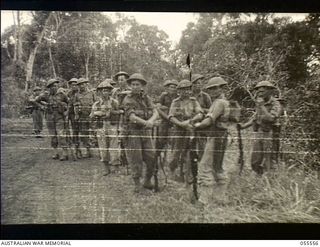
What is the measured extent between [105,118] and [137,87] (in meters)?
0.27

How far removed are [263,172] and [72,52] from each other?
137 cm

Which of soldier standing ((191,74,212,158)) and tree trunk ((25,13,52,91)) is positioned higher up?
tree trunk ((25,13,52,91))

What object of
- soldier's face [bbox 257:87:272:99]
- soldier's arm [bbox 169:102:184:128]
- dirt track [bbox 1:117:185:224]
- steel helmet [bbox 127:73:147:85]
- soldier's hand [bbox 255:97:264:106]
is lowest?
dirt track [bbox 1:117:185:224]

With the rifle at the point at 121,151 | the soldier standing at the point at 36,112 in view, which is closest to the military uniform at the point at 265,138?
the rifle at the point at 121,151

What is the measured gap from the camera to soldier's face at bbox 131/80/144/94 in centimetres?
267

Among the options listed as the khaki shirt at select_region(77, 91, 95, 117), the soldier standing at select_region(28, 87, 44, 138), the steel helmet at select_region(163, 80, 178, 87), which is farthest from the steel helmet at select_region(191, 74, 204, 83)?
the soldier standing at select_region(28, 87, 44, 138)

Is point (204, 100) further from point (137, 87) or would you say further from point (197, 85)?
point (137, 87)

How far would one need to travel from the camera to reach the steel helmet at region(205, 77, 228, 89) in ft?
8.80

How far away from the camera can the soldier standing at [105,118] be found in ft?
8.79

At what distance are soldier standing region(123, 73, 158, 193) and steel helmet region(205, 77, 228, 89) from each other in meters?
0.36

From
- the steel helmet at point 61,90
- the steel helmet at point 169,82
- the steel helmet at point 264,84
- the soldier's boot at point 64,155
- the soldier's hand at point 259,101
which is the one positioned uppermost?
the steel helmet at point 169,82

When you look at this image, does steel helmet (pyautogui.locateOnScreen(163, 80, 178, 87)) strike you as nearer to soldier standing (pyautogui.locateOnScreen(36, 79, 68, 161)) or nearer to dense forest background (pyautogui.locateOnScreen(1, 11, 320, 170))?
dense forest background (pyautogui.locateOnScreen(1, 11, 320, 170))

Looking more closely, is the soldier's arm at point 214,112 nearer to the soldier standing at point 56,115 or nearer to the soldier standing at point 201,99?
the soldier standing at point 201,99

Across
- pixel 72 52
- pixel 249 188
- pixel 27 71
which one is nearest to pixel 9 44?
pixel 27 71
